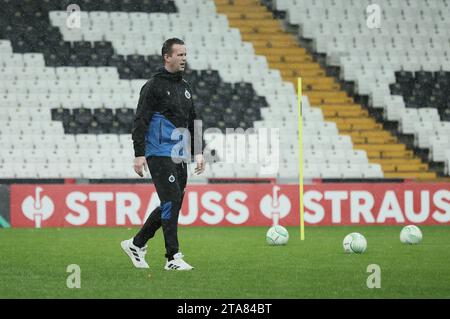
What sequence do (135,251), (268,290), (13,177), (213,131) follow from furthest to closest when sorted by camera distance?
(213,131), (13,177), (135,251), (268,290)

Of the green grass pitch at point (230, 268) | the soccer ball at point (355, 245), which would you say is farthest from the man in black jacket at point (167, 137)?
the soccer ball at point (355, 245)

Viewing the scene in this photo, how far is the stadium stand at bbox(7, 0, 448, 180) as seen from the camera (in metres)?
23.5

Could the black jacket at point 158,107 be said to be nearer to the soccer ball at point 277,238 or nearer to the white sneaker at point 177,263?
the white sneaker at point 177,263

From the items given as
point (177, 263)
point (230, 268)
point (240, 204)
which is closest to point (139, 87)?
point (240, 204)

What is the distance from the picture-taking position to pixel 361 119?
26.2 meters

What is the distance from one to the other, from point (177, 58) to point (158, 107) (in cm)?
53

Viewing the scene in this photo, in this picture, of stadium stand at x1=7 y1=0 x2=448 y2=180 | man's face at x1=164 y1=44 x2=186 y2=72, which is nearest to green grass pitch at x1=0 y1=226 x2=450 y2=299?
man's face at x1=164 y1=44 x2=186 y2=72

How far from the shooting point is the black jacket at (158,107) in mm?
10211

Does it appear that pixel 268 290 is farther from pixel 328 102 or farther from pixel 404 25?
pixel 404 25

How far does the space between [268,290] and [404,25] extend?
21127 mm

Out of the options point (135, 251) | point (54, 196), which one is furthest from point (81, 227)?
point (135, 251)

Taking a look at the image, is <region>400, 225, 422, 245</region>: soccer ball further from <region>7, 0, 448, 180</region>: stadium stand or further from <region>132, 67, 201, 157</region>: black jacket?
<region>7, 0, 448, 180</region>: stadium stand

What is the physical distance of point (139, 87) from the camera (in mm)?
25438

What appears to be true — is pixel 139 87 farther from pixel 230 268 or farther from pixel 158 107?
pixel 158 107
